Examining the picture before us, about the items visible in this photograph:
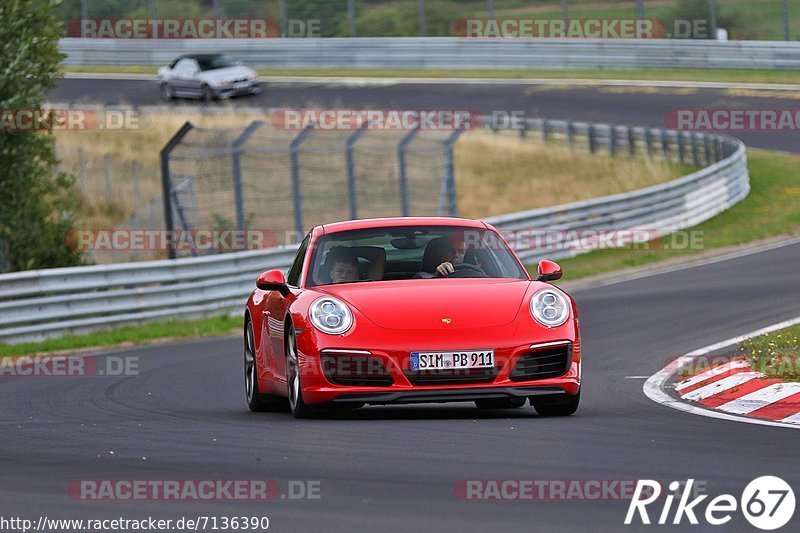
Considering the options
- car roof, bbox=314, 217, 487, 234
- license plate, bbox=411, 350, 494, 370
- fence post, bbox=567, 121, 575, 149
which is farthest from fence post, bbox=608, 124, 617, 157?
license plate, bbox=411, 350, 494, 370

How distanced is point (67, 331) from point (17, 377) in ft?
13.5

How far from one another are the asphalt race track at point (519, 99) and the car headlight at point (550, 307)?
25589mm

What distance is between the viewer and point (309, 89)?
44.1 meters

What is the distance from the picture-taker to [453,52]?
149 feet

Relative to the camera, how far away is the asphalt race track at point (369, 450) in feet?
19.9

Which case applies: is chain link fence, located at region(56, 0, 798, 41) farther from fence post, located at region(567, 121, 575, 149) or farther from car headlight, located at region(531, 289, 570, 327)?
car headlight, located at region(531, 289, 570, 327)

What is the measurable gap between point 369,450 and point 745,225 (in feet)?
64.3

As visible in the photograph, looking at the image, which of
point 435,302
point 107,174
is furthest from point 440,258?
point 107,174

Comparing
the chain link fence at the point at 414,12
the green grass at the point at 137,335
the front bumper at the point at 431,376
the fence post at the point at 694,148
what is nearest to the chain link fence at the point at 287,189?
the green grass at the point at 137,335

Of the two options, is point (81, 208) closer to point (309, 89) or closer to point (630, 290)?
point (309, 89)

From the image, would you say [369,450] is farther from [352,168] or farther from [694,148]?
[694,148]

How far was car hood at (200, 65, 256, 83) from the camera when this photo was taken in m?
43.9

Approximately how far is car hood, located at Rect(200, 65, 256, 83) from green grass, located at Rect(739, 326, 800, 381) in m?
31.5

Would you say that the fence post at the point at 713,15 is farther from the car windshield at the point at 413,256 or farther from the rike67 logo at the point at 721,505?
the rike67 logo at the point at 721,505
